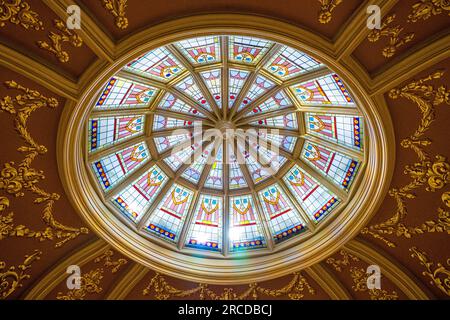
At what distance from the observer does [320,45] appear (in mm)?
7195

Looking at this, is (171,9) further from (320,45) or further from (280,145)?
(280,145)

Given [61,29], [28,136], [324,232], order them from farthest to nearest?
1. [324,232]
2. [28,136]
3. [61,29]

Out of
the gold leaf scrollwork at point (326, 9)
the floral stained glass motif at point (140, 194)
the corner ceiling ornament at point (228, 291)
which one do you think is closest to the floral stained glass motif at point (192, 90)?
the floral stained glass motif at point (140, 194)

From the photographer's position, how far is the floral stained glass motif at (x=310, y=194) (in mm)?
11703

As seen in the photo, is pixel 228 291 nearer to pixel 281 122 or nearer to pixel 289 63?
pixel 281 122

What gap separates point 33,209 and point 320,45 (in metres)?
7.96

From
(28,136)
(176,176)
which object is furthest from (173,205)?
→ (28,136)

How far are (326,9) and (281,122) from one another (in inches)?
231

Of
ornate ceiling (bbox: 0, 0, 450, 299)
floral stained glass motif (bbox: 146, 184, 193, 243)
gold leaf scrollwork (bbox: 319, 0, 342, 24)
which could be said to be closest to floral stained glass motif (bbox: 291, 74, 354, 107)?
ornate ceiling (bbox: 0, 0, 450, 299)

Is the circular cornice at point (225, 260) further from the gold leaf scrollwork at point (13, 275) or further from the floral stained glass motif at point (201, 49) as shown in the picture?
the floral stained glass motif at point (201, 49)

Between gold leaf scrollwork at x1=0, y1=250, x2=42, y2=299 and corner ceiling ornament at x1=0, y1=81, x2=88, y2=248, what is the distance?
0.70 m

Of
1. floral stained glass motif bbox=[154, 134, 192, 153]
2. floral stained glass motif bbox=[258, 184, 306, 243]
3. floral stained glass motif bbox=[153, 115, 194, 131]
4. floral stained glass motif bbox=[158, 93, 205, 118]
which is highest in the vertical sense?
floral stained glass motif bbox=[158, 93, 205, 118]

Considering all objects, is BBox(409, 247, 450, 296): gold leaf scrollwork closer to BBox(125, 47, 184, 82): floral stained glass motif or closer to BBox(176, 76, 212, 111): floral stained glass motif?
BBox(176, 76, 212, 111): floral stained glass motif

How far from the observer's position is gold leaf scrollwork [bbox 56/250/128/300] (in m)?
10.8
